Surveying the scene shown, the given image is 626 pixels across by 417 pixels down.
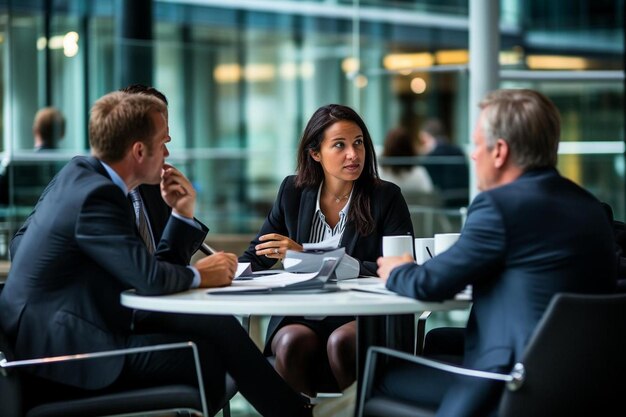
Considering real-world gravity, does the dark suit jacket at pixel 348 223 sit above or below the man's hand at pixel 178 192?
below

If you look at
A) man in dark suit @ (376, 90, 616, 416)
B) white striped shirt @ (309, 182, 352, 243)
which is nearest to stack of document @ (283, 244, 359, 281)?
white striped shirt @ (309, 182, 352, 243)

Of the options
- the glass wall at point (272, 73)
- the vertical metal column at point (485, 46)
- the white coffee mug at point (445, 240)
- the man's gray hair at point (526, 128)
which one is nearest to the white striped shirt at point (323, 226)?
the white coffee mug at point (445, 240)

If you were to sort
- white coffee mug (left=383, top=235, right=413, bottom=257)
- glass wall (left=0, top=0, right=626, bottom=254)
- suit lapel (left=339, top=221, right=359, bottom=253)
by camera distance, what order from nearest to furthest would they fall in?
white coffee mug (left=383, top=235, right=413, bottom=257)
suit lapel (left=339, top=221, right=359, bottom=253)
glass wall (left=0, top=0, right=626, bottom=254)

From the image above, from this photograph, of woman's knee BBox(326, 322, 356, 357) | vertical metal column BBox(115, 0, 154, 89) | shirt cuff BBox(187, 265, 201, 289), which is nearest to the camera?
shirt cuff BBox(187, 265, 201, 289)

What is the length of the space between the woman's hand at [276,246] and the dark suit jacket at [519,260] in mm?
1122

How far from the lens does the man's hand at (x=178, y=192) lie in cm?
336

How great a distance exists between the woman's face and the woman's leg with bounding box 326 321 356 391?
65 centimetres

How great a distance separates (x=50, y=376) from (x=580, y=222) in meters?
1.44

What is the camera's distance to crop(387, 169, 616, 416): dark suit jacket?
2.68 meters

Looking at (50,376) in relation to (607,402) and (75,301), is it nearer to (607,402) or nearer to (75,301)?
(75,301)

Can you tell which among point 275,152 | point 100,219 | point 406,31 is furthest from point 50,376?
point 275,152

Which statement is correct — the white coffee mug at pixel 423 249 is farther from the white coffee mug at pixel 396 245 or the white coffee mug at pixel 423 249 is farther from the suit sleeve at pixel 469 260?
the suit sleeve at pixel 469 260

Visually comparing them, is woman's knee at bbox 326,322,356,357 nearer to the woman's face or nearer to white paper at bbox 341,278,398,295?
white paper at bbox 341,278,398,295

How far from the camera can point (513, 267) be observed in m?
2.70
